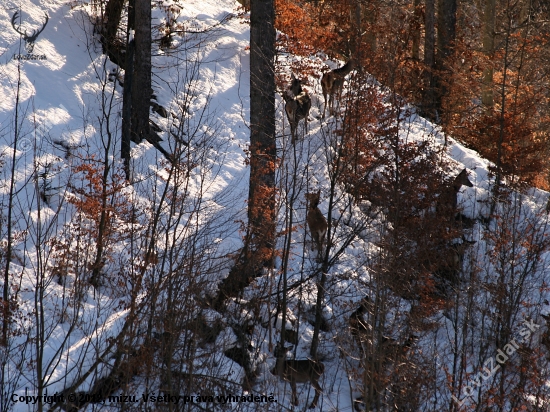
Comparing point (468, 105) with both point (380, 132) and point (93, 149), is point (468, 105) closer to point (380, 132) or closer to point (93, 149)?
point (380, 132)

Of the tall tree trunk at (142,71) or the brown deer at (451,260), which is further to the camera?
the tall tree trunk at (142,71)

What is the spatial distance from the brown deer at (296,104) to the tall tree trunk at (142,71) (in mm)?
3575

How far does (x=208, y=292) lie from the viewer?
10.1 metres

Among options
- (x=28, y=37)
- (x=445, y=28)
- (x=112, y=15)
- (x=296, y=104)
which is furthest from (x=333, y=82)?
(x=28, y=37)

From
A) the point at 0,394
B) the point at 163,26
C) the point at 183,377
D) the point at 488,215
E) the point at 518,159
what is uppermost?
the point at 163,26

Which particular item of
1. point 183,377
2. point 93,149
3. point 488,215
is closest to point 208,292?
point 183,377

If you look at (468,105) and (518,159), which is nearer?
(518,159)

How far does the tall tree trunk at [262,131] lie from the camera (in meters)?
11.2

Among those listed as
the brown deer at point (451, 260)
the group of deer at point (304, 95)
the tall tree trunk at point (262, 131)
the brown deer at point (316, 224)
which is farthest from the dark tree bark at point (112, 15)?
the brown deer at point (451, 260)

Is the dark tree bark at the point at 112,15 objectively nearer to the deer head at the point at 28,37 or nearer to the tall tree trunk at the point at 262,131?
the deer head at the point at 28,37

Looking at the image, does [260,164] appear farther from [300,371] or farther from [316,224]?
[300,371]

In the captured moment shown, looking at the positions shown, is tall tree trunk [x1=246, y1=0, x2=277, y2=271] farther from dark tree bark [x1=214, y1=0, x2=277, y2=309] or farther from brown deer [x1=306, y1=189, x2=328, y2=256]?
brown deer [x1=306, y1=189, x2=328, y2=256]

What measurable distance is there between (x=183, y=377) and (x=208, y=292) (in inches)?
74.0

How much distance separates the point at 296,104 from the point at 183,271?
258 inches
